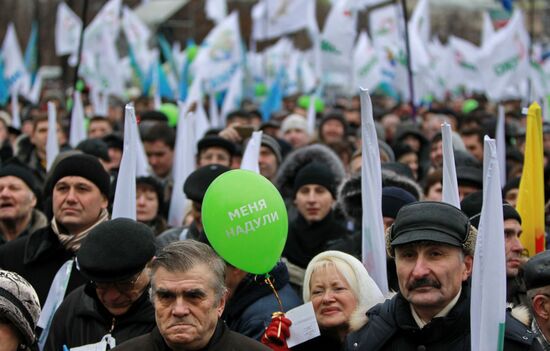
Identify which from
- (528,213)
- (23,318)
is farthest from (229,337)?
(528,213)

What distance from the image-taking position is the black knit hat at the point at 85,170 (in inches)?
261

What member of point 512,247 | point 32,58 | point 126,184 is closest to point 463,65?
point 32,58

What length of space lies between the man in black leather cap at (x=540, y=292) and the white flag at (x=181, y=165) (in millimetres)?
3891

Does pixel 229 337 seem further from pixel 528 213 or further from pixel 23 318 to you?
pixel 528 213

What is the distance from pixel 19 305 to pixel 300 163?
190 inches

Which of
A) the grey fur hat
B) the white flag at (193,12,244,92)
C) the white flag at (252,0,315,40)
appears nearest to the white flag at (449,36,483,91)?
the white flag at (252,0,315,40)

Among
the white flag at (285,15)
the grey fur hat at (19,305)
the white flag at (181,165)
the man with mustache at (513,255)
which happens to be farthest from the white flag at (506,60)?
the grey fur hat at (19,305)

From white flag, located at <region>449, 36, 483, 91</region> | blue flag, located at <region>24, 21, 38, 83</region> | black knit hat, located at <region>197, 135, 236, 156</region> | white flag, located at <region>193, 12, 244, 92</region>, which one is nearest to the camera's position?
black knit hat, located at <region>197, 135, 236, 156</region>

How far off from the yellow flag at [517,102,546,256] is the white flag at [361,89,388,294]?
1.07 meters

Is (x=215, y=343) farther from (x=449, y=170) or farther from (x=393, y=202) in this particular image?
(x=393, y=202)

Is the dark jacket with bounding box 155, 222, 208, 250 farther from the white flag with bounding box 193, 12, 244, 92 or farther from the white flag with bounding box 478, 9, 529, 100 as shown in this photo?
the white flag with bounding box 193, 12, 244, 92

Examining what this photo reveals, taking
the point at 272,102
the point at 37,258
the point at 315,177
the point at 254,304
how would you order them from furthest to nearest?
the point at 272,102, the point at 315,177, the point at 37,258, the point at 254,304

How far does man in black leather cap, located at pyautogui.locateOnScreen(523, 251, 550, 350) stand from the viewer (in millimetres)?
4770

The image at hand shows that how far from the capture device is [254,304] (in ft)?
17.7
